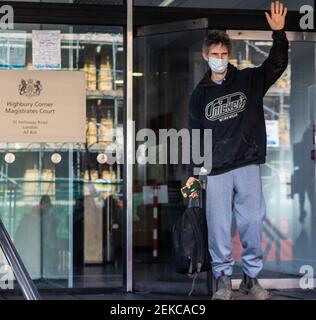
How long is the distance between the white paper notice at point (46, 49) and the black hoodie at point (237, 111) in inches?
70.8

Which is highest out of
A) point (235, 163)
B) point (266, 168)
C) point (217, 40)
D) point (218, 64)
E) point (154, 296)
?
point (217, 40)

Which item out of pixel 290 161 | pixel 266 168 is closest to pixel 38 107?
pixel 266 168

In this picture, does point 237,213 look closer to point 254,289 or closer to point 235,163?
point 235,163

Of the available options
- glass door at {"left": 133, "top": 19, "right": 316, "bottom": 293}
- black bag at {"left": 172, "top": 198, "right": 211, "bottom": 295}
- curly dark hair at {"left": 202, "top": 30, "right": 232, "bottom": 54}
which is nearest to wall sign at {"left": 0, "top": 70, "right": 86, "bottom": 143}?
glass door at {"left": 133, "top": 19, "right": 316, "bottom": 293}

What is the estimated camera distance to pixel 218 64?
18.1 ft

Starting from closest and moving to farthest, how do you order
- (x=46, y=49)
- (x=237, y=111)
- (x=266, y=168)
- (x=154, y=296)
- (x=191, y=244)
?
(x=191, y=244) → (x=237, y=111) → (x=154, y=296) → (x=46, y=49) → (x=266, y=168)

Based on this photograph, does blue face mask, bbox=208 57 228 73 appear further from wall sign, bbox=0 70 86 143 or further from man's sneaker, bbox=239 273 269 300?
wall sign, bbox=0 70 86 143

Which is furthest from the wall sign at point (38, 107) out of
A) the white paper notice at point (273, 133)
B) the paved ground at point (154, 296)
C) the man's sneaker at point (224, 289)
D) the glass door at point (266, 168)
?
the white paper notice at point (273, 133)

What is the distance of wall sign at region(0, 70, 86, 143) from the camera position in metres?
6.68

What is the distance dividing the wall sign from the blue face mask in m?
1.70

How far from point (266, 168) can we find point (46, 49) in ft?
9.98

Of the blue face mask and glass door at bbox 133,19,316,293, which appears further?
glass door at bbox 133,19,316,293
